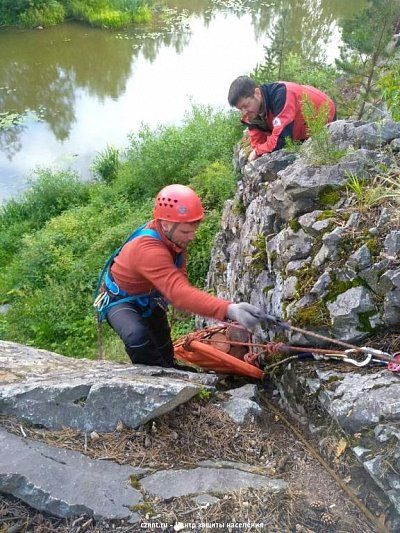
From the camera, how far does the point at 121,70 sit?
2131cm

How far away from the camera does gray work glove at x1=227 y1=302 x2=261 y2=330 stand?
11.4 feet

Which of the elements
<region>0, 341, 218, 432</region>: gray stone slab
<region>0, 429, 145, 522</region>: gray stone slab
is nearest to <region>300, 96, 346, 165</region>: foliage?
<region>0, 341, 218, 432</region>: gray stone slab

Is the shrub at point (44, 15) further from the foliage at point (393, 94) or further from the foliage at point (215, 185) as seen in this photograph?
the foliage at point (393, 94)

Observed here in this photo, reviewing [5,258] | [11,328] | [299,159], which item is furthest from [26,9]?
[299,159]

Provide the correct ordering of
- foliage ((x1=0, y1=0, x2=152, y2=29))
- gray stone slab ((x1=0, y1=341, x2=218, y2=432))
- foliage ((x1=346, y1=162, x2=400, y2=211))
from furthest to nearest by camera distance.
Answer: foliage ((x1=0, y1=0, x2=152, y2=29)) < foliage ((x1=346, y1=162, x2=400, y2=211)) < gray stone slab ((x1=0, y1=341, x2=218, y2=432))

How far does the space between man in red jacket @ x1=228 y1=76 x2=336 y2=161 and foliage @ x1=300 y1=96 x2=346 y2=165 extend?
0.92 metres

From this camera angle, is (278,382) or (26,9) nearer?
(278,382)

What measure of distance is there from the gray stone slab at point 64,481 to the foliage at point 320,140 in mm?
2923

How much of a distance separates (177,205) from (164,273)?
516mm

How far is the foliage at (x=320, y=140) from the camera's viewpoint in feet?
13.6

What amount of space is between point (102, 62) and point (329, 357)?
2173 centimetres

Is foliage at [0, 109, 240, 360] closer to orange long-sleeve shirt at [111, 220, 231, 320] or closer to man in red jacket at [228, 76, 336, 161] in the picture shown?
man in red jacket at [228, 76, 336, 161]

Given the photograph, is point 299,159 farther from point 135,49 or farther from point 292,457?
point 135,49

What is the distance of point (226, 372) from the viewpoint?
13.5 ft
